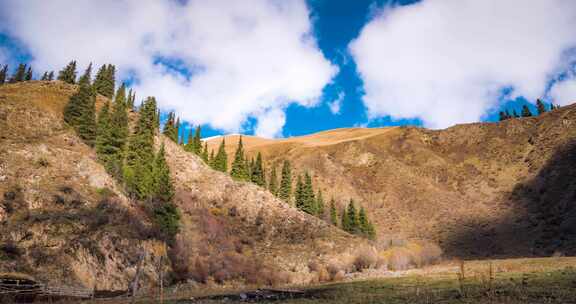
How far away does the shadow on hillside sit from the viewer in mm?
86562

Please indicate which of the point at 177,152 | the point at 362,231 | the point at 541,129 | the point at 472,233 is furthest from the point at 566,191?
the point at 177,152

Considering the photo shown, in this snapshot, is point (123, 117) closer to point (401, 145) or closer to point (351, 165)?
point (351, 165)

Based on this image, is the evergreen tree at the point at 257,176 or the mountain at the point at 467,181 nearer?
the mountain at the point at 467,181

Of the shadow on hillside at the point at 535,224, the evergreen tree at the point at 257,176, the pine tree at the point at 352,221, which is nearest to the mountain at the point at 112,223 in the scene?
the evergreen tree at the point at 257,176

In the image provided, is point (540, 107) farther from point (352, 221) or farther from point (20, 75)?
point (20, 75)

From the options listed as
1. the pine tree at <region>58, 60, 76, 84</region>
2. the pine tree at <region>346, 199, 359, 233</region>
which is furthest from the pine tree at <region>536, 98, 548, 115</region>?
the pine tree at <region>58, 60, 76, 84</region>

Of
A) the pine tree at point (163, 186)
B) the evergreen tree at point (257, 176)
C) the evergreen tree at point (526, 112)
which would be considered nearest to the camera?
the pine tree at point (163, 186)

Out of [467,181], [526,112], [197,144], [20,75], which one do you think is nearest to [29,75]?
[20,75]

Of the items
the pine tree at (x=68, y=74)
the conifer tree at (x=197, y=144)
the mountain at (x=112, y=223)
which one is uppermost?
the pine tree at (x=68, y=74)

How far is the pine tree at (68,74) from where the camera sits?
113275mm

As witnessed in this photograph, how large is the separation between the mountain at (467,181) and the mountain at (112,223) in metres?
45.6

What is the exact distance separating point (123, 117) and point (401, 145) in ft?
387

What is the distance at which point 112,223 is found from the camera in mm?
45625

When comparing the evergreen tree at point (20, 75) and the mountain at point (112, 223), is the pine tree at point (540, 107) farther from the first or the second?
the evergreen tree at point (20, 75)
